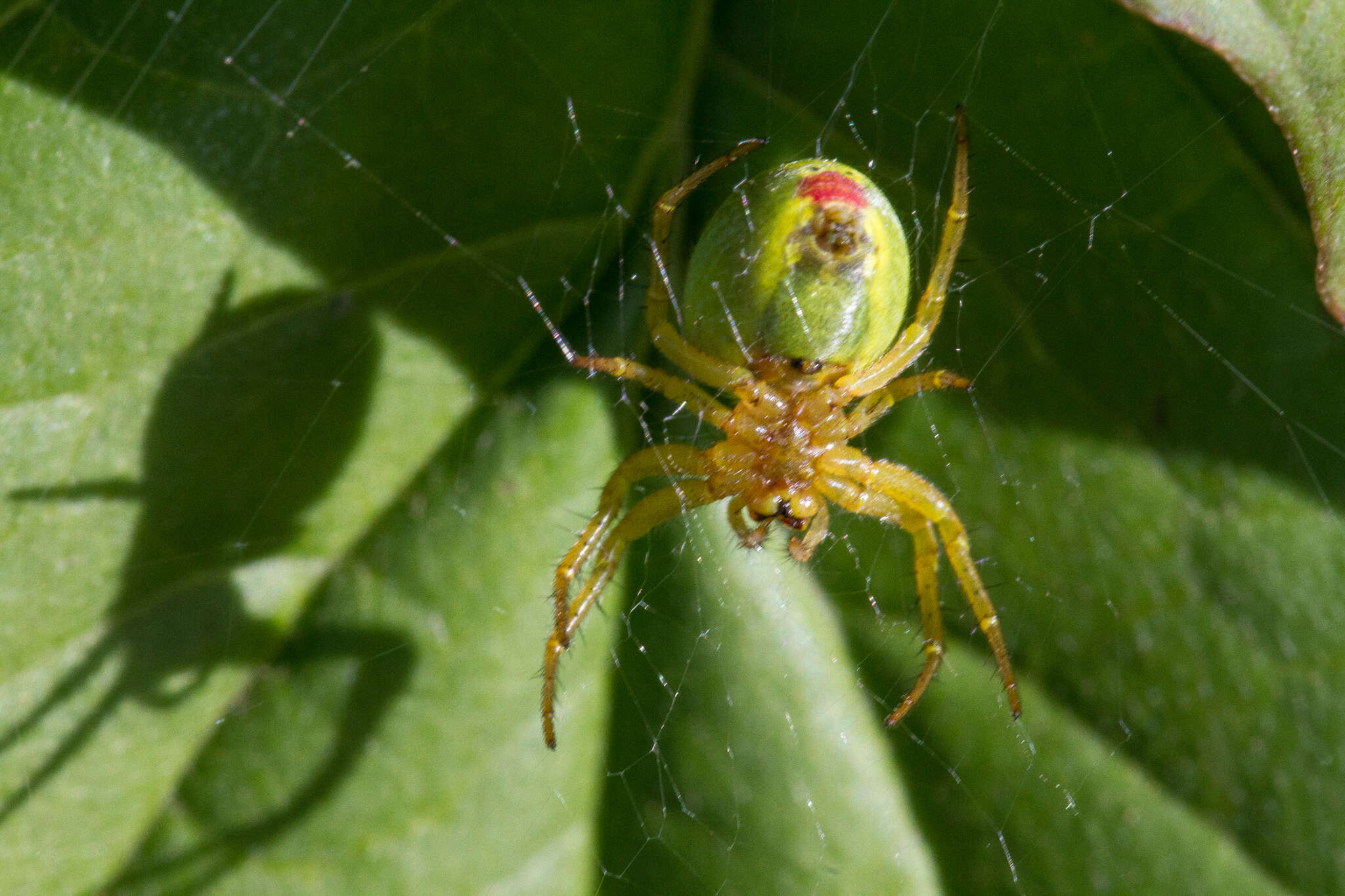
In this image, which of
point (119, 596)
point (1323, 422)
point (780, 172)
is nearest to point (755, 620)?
point (780, 172)

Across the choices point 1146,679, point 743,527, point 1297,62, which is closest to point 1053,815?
point 1146,679

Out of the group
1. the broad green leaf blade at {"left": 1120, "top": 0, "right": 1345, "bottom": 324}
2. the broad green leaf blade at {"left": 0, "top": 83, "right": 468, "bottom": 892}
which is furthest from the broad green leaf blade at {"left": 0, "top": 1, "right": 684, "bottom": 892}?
the broad green leaf blade at {"left": 1120, "top": 0, "right": 1345, "bottom": 324}

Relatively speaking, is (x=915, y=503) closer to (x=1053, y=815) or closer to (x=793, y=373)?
(x=793, y=373)

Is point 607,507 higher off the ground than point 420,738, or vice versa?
point 607,507

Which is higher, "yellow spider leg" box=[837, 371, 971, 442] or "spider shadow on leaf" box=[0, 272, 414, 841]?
"yellow spider leg" box=[837, 371, 971, 442]

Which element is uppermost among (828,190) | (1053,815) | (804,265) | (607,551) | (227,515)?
Answer: (828,190)

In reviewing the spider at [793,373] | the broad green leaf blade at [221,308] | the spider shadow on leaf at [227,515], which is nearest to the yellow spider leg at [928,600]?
the spider at [793,373]

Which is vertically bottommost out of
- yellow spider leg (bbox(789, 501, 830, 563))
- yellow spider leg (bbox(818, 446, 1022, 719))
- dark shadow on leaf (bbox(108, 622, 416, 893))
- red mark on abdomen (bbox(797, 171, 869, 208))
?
dark shadow on leaf (bbox(108, 622, 416, 893))

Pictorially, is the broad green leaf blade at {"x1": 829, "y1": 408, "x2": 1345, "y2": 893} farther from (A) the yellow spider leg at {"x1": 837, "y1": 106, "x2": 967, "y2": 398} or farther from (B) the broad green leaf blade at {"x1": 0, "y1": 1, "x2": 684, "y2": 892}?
(B) the broad green leaf blade at {"x1": 0, "y1": 1, "x2": 684, "y2": 892}
